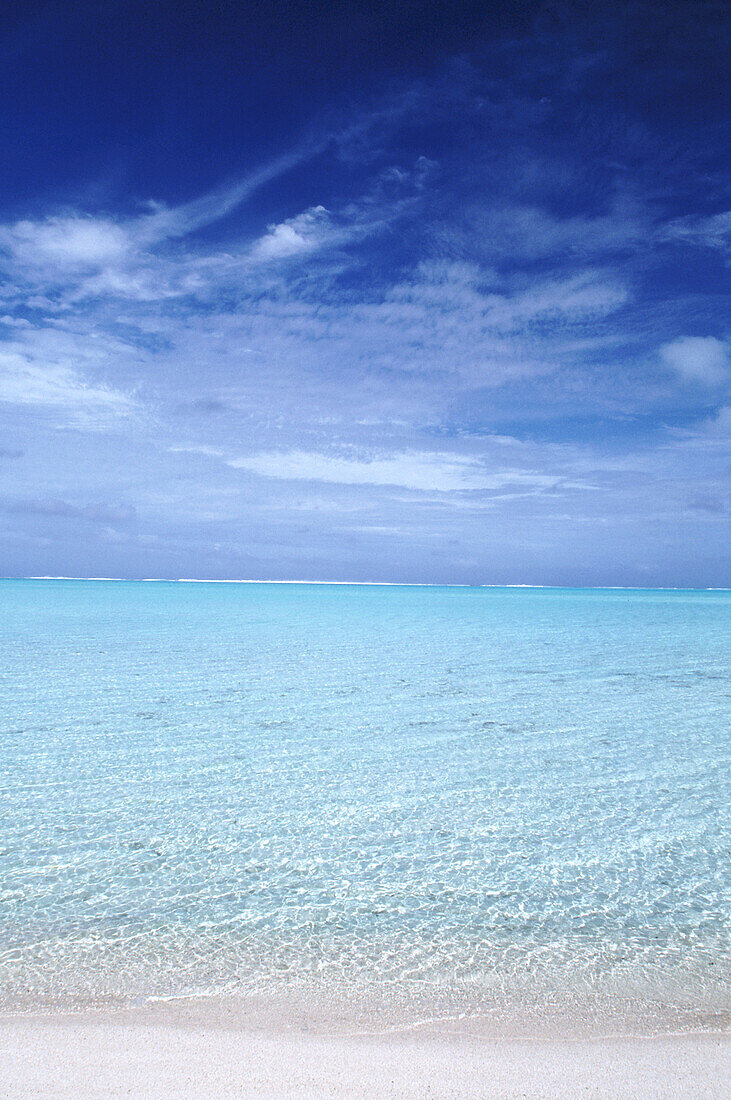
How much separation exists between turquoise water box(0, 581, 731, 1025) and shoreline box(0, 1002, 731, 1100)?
33cm

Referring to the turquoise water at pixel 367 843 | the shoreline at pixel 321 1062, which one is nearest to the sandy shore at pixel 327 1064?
the shoreline at pixel 321 1062

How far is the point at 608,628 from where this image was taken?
33219mm

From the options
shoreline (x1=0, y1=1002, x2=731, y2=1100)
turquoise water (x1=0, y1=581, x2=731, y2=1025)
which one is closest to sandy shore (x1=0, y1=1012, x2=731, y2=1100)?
shoreline (x1=0, y1=1002, x2=731, y2=1100)

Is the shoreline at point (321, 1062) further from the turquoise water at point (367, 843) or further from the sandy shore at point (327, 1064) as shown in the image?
the turquoise water at point (367, 843)

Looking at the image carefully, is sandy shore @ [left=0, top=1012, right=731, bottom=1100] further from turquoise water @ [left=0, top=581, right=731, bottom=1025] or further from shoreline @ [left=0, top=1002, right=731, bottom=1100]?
turquoise water @ [left=0, top=581, right=731, bottom=1025]

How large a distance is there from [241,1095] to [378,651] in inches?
734

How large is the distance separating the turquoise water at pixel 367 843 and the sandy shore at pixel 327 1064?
359mm

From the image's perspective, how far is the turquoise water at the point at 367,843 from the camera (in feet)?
13.2

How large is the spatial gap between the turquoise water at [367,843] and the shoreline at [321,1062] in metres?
0.33

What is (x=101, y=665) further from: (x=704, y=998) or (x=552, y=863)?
(x=704, y=998)

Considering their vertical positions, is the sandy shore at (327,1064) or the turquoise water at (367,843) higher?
the sandy shore at (327,1064)

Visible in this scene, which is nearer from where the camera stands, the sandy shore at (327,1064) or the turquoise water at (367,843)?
the sandy shore at (327,1064)

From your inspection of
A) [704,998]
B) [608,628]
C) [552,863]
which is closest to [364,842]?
[552,863]

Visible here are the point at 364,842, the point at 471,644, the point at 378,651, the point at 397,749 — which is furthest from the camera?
the point at 471,644
